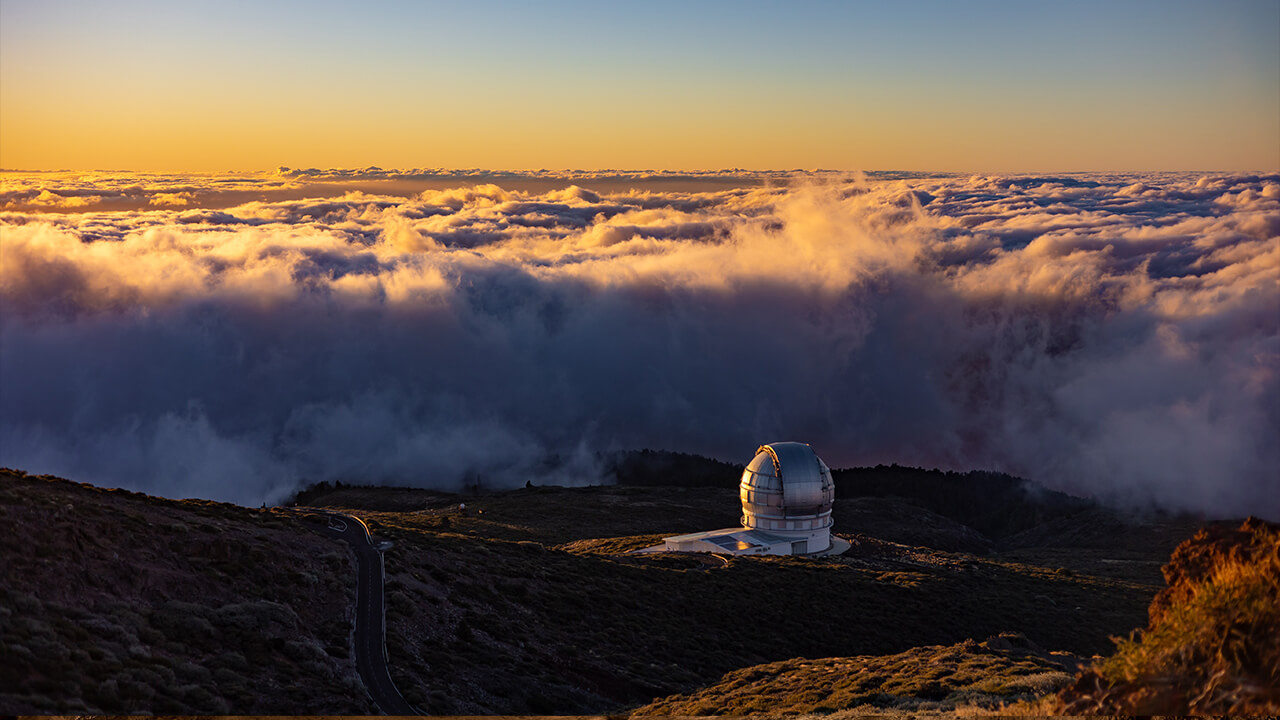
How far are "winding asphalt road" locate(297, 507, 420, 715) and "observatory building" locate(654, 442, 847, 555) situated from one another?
69.0 feet

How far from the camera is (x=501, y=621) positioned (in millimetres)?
26500

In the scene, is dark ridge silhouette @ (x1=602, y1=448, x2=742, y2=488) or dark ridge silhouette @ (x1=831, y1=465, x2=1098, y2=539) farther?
dark ridge silhouette @ (x1=602, y1=448, x2=742, y2=488)

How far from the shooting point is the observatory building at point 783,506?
4850 cm

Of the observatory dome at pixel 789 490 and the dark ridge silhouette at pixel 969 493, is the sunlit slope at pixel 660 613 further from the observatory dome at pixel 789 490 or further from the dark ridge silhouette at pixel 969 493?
the dark ridge silhouette at pixel 969 493

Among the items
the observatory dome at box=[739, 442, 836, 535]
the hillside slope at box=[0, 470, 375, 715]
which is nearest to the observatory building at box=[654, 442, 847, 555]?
the observatory dome at box=[739, 442, 836, 535]

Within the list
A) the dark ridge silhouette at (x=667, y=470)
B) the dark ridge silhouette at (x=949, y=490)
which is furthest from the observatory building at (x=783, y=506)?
the dark ridge silhouette at (x=667, y=470)

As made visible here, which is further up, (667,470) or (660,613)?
(660,613)

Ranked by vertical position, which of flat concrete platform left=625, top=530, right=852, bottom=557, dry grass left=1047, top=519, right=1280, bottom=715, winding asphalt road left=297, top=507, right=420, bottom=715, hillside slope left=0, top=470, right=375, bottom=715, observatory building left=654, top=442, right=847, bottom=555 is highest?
dry grass left=1047, top=519, right=1280, bottom=715

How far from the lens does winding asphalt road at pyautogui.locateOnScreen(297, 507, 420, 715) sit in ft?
55.4

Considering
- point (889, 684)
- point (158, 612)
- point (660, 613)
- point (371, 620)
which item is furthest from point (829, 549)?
point (158, 612)

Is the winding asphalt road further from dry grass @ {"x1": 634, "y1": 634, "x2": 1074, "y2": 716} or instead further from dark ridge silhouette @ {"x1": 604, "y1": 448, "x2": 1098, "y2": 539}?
dark ridge silhouette @ {"x1": 604, "y1": 448, "x2": 1098, "y2": 539}

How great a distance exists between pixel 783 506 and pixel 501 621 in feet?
85.4

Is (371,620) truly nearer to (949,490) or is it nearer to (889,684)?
(889,684)

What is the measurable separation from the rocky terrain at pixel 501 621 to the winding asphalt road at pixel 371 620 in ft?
1.27
